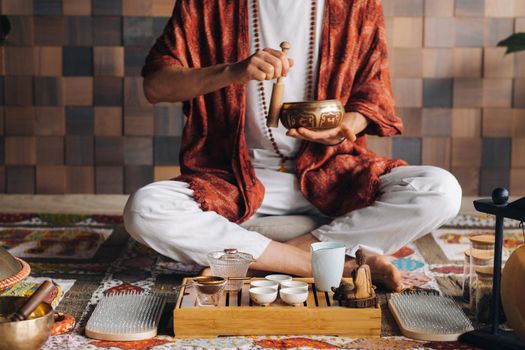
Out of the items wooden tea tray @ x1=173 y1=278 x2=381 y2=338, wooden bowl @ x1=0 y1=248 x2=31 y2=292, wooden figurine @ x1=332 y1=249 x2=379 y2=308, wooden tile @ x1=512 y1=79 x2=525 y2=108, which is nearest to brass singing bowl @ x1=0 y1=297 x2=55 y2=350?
wooden bowl @ x1=0 y1=248 x2=31 y2=292

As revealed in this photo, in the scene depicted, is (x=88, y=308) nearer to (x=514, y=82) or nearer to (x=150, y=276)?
(x=150, y=276)

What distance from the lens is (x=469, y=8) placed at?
13.4ft

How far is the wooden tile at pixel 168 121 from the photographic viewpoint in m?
4.15

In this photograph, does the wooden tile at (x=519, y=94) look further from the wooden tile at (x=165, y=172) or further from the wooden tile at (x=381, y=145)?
the wooden tile at (x=165, y=172)

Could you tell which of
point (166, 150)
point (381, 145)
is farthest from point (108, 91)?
point (381, 145)

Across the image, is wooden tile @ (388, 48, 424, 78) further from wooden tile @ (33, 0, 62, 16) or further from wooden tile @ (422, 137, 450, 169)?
wooden tile @ (33, 0, 62, 16)

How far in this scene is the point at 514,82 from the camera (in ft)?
13.5

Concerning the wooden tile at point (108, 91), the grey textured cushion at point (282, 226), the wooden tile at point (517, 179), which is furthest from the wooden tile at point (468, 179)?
the wooden tile at point (108, 91)

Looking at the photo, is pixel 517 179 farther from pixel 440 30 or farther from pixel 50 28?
pixel 50 28

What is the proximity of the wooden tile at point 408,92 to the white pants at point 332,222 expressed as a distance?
1.30 m

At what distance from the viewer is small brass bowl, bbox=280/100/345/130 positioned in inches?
100

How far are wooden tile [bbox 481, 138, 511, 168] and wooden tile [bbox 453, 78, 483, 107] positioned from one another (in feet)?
0.67

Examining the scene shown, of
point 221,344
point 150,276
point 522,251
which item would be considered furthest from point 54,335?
point 522,251

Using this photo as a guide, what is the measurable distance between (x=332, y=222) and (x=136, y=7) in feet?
5.90
